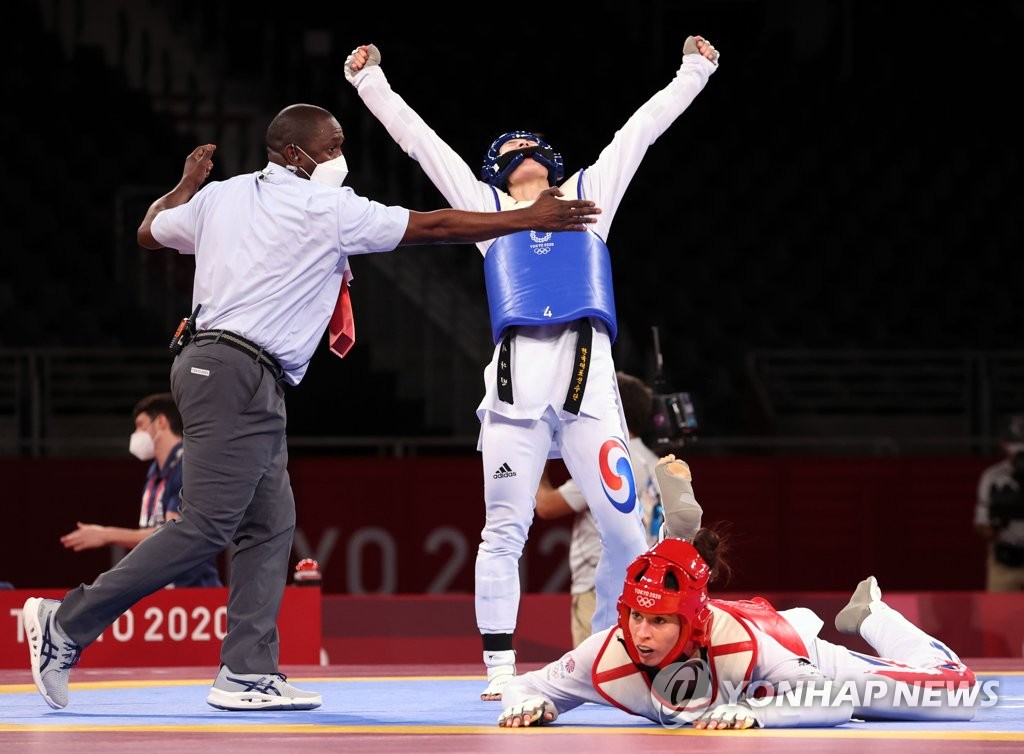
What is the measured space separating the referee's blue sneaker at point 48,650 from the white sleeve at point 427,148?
1.96 m

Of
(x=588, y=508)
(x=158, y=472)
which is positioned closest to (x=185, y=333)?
(x=588, y=508)

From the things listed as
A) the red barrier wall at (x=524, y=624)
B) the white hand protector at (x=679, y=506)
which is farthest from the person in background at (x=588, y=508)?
the white hand protector at (x=679, y=506)

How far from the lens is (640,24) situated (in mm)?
19375

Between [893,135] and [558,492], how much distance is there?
400 inches

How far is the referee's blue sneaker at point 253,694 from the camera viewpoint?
5203 millimetres

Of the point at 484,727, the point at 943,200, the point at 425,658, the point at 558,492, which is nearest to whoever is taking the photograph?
the point at 484,727

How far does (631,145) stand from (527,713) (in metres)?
2.24

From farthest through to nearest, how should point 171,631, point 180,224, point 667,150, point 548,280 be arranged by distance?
1. point 667,150
2. point 171,631
3. point 548,280
4. point 180,224

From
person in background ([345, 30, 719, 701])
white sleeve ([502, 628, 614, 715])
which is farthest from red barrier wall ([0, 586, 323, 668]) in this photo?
white sleeve ([502, 628, 614, 715])

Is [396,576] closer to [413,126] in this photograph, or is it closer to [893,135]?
[413,126]

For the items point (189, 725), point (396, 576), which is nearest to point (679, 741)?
point (189, 725)

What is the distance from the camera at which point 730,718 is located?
184 inches

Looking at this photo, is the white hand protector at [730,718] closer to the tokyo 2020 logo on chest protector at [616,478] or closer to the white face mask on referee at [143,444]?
the tokyo 2020 logo on chest protector at [616,478]

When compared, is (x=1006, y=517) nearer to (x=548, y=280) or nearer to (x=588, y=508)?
(x=588, y=508)
